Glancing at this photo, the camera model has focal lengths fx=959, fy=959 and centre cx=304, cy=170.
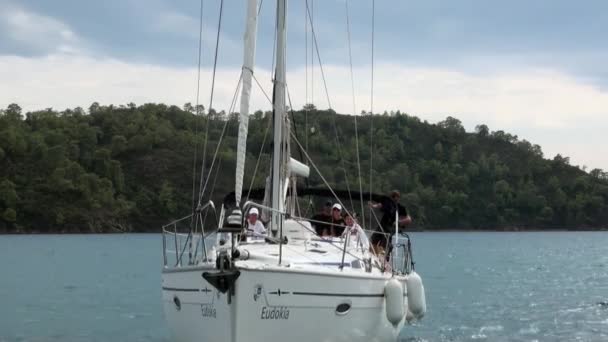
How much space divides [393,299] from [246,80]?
444 cm

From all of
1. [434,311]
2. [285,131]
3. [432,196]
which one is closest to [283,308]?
[285,131]

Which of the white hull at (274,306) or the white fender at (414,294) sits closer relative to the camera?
the white hull at (274,306)

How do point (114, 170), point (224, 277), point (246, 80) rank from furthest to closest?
point (114, 170)
point (246, 80)
point (224, 277)

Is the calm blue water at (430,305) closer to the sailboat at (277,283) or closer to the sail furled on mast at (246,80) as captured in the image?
the sailboat at (277,283)

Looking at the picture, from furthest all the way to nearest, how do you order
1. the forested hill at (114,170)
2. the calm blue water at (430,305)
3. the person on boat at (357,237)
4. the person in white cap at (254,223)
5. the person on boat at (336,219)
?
the forested hill at (114,170) < the calm blue water at (430,305) < the person on boat at (336,219) < the person on boat at (357,237) < the person in white cap at (254,223)

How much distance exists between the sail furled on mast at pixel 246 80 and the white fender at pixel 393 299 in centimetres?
317

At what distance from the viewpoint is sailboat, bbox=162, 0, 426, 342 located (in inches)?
552

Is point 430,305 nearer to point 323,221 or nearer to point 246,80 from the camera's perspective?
point 323,221

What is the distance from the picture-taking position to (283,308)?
14188 millimetres

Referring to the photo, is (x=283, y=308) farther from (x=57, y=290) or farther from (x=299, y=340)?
(x=57, y=290)

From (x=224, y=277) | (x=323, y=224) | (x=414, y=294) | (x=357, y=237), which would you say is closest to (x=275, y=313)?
(x=224, y=277)

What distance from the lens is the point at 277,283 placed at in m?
14.1

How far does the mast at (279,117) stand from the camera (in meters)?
17.2

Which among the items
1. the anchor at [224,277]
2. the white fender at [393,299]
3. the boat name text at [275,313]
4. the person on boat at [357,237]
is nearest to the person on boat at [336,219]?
the person on boat at [357,237]
